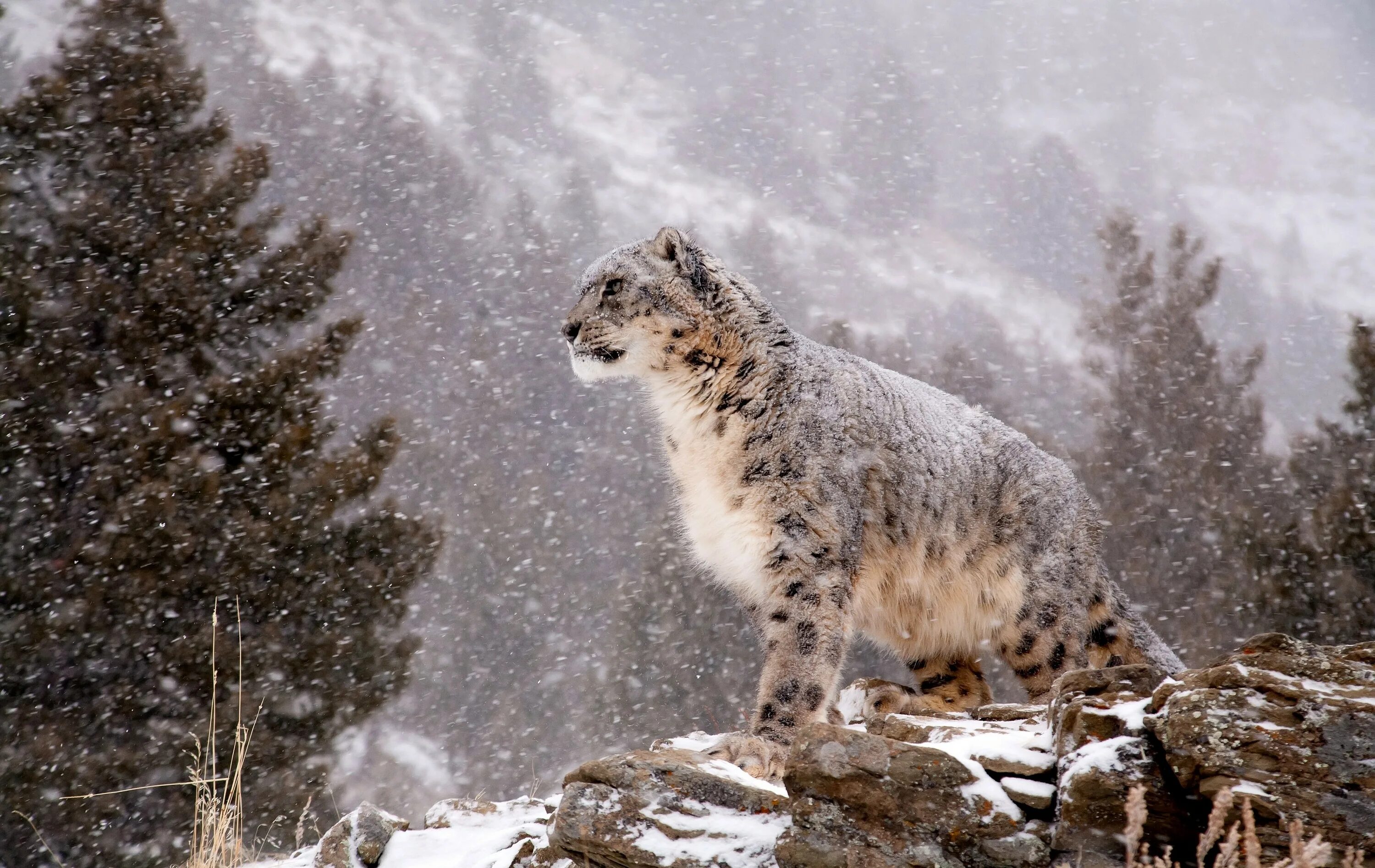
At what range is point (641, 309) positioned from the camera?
5348 millimetres

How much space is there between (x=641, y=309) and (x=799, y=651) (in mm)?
1768

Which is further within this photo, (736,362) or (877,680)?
(877,680)

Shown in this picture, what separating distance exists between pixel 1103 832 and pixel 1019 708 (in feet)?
4.43

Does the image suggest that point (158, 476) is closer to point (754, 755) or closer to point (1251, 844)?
point (754, 755)

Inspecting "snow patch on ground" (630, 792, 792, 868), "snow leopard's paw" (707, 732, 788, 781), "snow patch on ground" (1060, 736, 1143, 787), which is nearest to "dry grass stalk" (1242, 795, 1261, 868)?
"snow patch on ground" (1060, 736, 1143, 787)

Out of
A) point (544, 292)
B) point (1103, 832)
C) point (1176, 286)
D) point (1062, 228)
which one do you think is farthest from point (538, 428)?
point (1103, 832)

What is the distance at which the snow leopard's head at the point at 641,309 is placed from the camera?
5.34 meters

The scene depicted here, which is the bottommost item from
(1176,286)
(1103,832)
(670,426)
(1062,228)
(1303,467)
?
(1103,832)

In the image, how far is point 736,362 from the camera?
17.3 feet

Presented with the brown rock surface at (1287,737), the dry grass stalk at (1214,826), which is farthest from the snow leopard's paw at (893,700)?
the dry grass stalk at (1214,826)

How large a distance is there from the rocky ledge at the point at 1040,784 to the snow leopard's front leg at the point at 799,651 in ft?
2.37

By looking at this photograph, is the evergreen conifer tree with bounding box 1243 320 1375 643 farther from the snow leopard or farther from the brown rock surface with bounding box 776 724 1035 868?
the brown rock surface with bounding box 776 724 1035 868

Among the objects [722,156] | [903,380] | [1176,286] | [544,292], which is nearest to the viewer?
[903,380]

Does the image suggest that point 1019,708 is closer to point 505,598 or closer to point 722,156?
point 505,598
